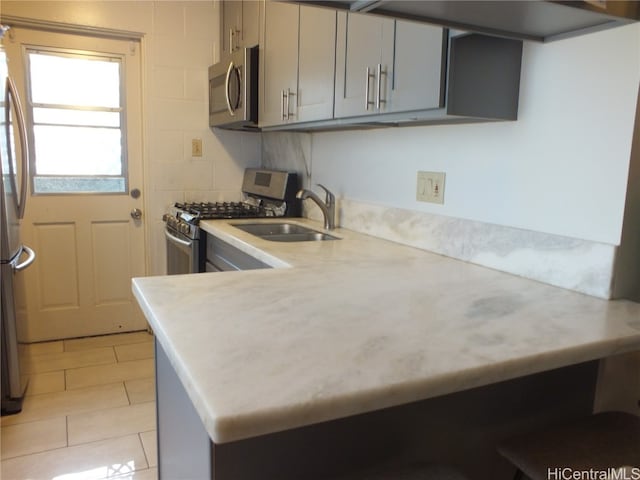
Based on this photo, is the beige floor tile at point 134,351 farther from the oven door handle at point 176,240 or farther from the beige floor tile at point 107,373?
the oven door handle at point 176,240

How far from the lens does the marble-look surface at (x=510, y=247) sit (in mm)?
1330

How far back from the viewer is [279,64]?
2.43m

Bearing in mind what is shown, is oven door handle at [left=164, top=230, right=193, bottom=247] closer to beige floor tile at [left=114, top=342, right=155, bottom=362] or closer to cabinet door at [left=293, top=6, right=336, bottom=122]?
beige floor tile at [left=114, top=342, right=155, bottom=362]

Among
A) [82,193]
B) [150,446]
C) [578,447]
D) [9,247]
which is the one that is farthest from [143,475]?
[82,193]

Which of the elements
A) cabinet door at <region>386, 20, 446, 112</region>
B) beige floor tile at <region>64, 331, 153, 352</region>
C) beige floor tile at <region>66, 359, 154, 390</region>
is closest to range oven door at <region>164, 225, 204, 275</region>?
beige floor tile at <region>64, 331, 153, 352</region>

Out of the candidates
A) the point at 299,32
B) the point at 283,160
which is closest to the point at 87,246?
the point at 283,160

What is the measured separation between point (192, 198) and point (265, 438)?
2717mm

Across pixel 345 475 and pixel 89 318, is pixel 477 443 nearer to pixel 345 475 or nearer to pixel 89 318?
pixel 345 475

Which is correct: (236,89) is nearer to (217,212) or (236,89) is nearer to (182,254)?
(217,212)

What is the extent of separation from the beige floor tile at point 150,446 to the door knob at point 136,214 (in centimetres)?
161

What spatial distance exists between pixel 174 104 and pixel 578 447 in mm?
3021

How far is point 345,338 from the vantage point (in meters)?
0.96

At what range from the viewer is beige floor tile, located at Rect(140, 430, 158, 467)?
2006 mm

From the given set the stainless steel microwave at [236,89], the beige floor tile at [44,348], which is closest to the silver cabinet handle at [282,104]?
the stainless steel microwave at [236,89]
